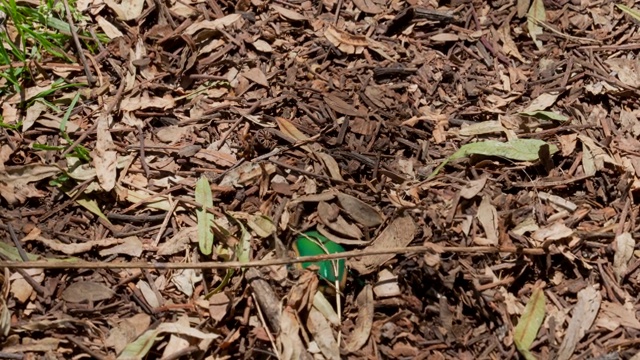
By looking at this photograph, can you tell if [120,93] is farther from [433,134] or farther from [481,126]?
[481,126]

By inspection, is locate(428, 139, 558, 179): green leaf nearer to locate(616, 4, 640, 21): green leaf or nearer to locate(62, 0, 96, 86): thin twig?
locate(616, 4, 640, 21): green leaf

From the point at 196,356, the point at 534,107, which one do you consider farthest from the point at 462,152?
the point at 196,356

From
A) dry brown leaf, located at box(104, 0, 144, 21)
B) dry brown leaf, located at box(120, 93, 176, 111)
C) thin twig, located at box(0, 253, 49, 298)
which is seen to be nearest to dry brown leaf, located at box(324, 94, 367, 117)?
dry brown leaf, located at box(120, 93, 176, 111)

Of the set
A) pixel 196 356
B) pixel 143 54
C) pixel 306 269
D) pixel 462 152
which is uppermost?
pixel 143 54

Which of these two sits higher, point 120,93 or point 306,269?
point 120,93

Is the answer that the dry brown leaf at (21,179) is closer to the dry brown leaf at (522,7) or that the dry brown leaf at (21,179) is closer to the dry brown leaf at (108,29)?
→ the dry brown leaf at (108,29)

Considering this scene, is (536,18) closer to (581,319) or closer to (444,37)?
(444,37)
